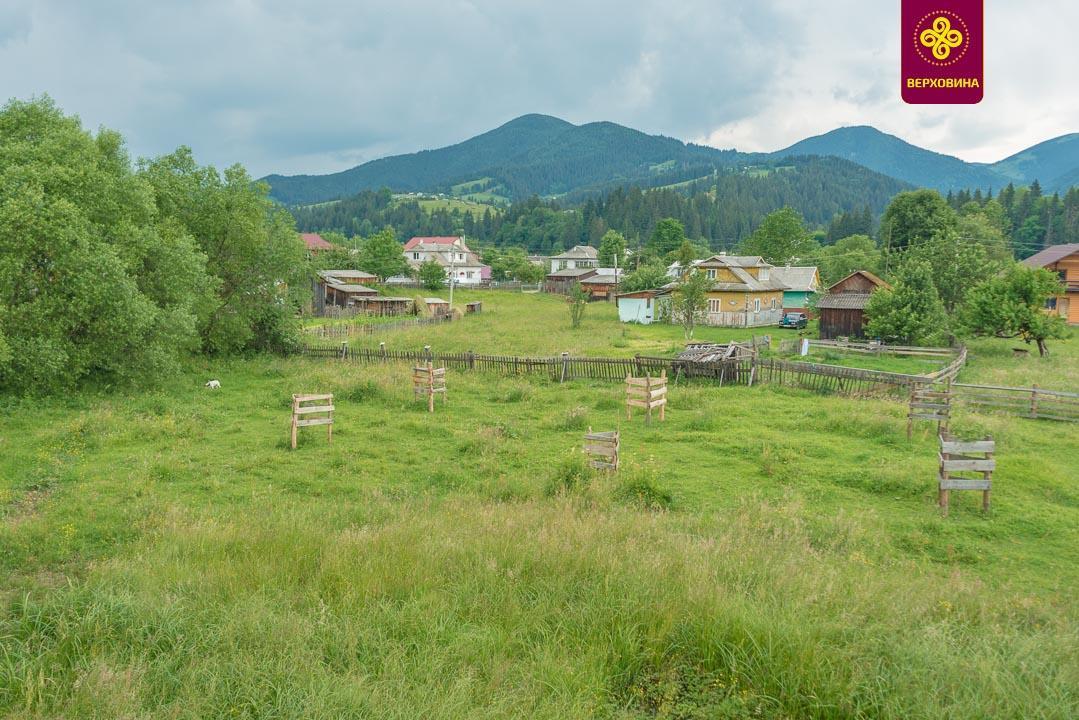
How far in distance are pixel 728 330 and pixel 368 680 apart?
1810 inches

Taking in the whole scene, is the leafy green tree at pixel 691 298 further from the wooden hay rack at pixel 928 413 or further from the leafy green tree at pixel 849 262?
the leafy green tree at pixel 849 262

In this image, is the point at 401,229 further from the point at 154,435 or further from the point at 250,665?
the point at 250,665

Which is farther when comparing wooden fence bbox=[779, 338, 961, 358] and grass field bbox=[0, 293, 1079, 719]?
wooden fence bbox=[779, 338, 961, 358]

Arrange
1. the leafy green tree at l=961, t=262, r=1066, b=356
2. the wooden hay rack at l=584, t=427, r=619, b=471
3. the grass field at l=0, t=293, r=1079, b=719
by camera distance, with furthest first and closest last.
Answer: the leafy green tree at l=961, t=262, r=1066, b=356 → the wooden hay rack at l=584, t=427, r=619, b=471 → the grass field at l=0, t=293, r=1079, b=719

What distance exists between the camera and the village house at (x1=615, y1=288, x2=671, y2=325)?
Result: 54.8 m

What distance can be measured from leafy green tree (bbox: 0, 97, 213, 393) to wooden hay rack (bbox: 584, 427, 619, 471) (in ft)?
55.3

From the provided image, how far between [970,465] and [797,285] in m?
50.0

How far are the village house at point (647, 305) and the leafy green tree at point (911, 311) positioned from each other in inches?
802

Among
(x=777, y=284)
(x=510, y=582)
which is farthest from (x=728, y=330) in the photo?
(x=510, y=582)

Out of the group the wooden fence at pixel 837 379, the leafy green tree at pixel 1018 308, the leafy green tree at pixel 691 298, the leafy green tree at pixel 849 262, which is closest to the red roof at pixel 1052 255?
the leafy green tree at pixel 849 262

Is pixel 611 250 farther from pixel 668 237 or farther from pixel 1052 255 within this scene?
pixel 1052 255

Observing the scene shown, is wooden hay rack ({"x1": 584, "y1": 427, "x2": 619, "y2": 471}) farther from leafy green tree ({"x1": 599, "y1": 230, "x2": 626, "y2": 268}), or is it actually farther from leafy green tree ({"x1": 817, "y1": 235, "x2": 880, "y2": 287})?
leafy green tree ({"x1": 599, "y1": 230, "x2": 626, "y2": 268})

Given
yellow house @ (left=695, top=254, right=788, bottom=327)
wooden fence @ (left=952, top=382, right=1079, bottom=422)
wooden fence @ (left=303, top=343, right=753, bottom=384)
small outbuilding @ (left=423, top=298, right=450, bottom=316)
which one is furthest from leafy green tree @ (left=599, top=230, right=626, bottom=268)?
wooden fence @ (left=952, top=382, right=1079, bottom=422)

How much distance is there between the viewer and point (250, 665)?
18.1 ft
